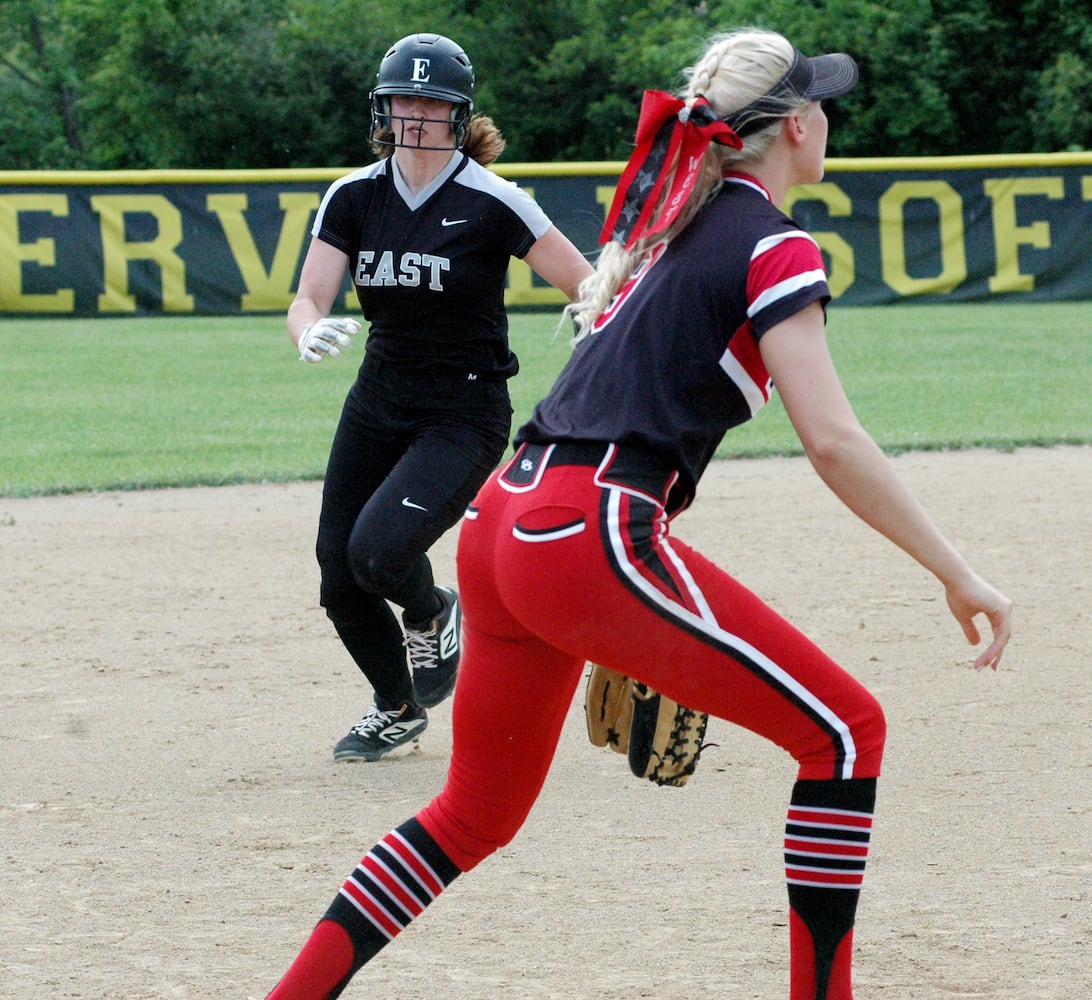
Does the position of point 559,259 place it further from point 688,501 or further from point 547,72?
point 547,72

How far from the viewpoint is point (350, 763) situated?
4812 mm

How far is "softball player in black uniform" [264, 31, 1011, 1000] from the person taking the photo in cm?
255

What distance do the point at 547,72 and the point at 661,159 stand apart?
109 feet

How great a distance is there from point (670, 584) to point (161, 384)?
1281 cm

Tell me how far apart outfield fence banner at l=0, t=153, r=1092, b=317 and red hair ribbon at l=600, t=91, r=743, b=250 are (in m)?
17.8

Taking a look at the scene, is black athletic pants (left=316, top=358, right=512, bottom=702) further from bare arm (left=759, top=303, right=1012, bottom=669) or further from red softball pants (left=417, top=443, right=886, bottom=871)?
bare arm (left=759, top=303, right=1012, bottom=669)

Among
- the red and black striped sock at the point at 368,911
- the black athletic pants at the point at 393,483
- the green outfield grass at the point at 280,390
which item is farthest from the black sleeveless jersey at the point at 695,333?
the green outfield grass at the point at 280,390

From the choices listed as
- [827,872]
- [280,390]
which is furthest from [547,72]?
[827,872]

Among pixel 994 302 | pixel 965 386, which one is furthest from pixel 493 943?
pixel 994 302

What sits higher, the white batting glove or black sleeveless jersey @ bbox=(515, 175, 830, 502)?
black sleeveless jersey @ bbox=(515, 175, 830, 502)

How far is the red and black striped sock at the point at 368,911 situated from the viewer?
2.75 m

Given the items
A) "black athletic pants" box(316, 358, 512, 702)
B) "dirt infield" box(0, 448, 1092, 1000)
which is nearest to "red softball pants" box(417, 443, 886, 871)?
"dirt infield" box(0, 448, 1092, 1000)

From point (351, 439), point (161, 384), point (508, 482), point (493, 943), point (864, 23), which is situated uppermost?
point (864, 23)

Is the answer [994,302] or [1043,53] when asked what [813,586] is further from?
[1043,53]
